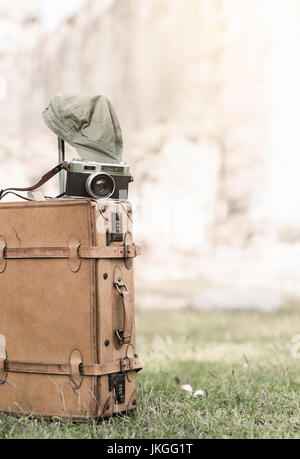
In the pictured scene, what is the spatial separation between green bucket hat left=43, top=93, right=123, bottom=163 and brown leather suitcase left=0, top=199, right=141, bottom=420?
12.2 inches

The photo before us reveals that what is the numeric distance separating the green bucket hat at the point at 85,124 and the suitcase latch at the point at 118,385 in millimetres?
929

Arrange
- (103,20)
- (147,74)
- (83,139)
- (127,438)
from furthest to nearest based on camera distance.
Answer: (103,20), (147,74), (83,139), (127,438)

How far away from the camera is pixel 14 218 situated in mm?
2672

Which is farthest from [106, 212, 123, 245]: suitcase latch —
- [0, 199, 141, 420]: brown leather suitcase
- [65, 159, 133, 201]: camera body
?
[65, 159, 133, 201]: camera body

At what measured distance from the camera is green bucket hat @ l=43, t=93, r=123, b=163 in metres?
2.80

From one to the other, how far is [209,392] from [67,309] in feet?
3.24

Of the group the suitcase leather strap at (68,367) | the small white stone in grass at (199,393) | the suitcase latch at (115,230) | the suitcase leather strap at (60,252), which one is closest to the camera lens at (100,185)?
the suitcase latch at (115,230)

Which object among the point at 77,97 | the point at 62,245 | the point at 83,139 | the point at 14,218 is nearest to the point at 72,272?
the point at 62,245

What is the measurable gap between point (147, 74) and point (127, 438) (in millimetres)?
9208

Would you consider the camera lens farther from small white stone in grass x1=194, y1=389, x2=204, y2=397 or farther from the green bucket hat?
small white stone in grass x1=194, y1=389, x2=204, y2=397

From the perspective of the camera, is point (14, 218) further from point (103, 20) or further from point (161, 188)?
point (103, 20)

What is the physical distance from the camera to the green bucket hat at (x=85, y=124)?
280 cm

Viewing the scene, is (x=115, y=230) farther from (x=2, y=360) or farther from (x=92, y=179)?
(x=2, y=360)

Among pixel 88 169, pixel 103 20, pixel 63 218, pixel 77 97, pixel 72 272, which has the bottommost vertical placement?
pixel 72 272
